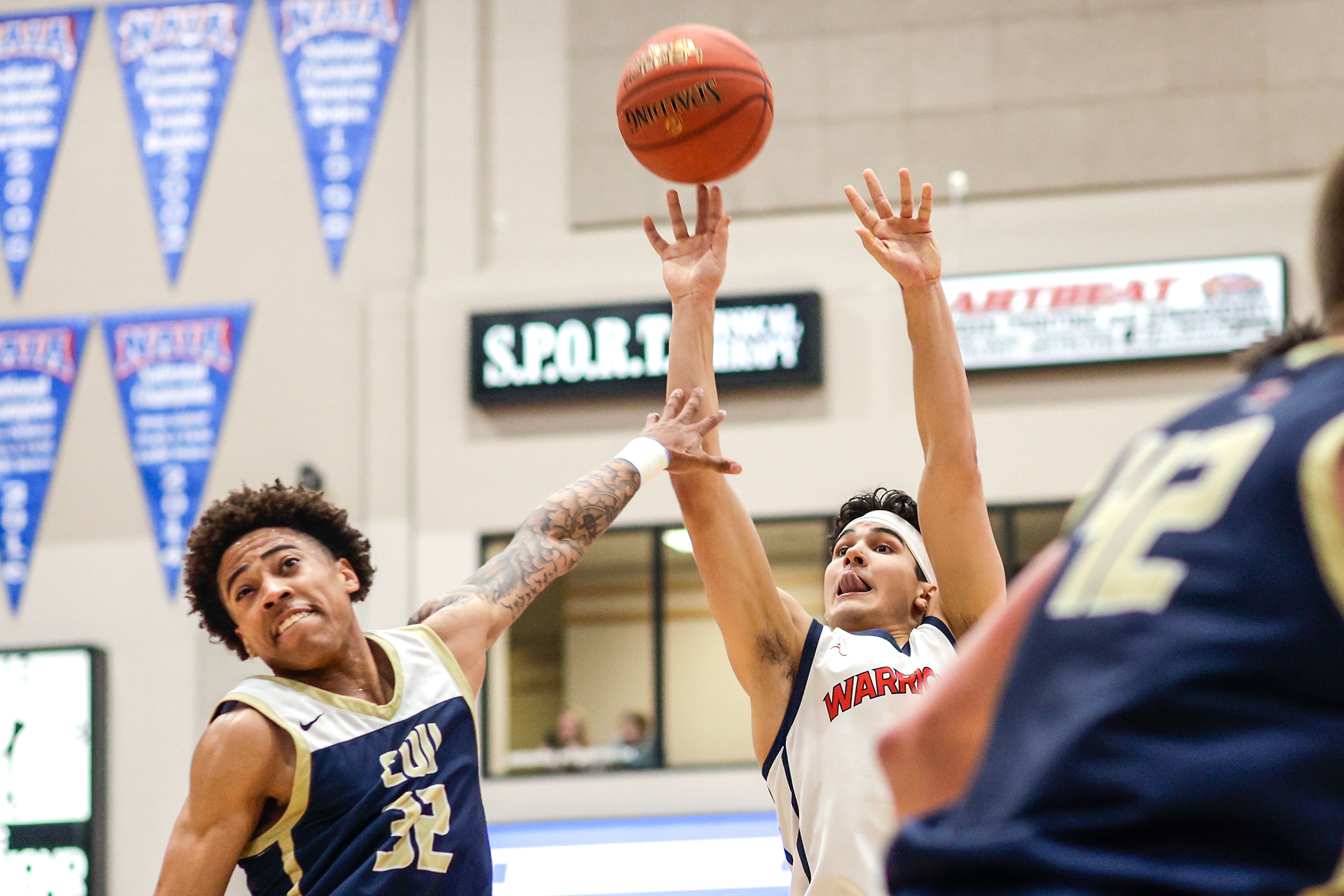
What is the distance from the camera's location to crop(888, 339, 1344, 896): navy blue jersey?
1121mm

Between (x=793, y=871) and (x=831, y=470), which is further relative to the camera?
(x=831, y=470)

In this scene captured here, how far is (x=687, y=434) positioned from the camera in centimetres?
371

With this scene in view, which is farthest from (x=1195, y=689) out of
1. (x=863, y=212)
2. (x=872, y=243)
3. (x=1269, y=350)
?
(x=863, y=212)

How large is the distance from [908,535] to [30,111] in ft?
35.1

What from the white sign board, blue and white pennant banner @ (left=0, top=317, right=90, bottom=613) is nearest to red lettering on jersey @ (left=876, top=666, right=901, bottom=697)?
the white sign board

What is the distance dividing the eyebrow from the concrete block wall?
8236 mm

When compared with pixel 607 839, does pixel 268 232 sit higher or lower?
higher

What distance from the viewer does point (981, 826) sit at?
122 centimetres

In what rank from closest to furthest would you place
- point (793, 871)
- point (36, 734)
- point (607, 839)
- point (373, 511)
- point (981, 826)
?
point (981, 826) → point (793, 871) → point (607, 839) → point (36, 734) → point (373, 511)

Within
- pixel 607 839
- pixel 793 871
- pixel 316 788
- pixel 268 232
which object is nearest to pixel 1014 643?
pixel 316 788

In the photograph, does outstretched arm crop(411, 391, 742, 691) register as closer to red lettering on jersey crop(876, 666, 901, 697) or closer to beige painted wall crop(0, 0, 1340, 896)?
red lettering on jersey crop(876, 666, 901, 697)

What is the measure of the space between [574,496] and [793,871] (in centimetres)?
110

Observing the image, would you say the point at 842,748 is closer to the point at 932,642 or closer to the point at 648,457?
the point at 932,642

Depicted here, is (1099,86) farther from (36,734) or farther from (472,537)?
(36,734)
